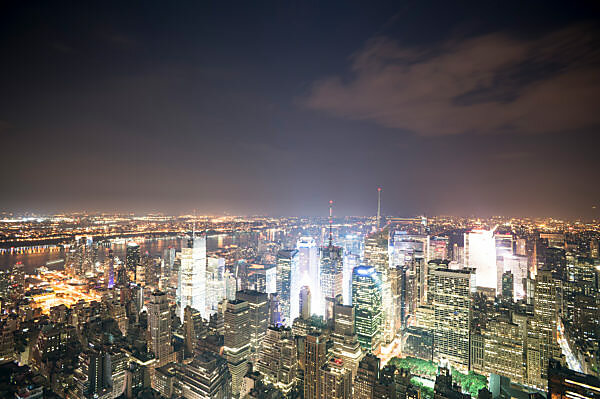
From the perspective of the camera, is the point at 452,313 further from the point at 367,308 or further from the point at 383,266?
the point at 383,266

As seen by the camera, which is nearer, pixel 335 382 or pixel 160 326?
pixel 335 382

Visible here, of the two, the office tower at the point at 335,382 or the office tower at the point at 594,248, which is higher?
the office tower at the point at 594,248

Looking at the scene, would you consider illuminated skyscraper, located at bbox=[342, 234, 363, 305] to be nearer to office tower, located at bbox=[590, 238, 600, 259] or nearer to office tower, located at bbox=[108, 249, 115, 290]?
office tower, located at bbox=[590, 238, 600, 259]

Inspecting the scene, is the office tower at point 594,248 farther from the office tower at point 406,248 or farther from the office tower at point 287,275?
the office tower at point 287,275

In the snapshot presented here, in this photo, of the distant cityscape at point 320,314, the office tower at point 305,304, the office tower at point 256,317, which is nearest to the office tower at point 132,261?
the distant cityscape at point 320,314

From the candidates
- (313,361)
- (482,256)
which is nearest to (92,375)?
(313,361)

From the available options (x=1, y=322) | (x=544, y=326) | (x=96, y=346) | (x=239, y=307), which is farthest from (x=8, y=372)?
(x=544, y=326)

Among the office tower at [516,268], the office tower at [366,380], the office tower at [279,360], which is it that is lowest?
the office tower at [279,360]

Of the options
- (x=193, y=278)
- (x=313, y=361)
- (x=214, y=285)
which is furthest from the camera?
(x=214, y=285)
